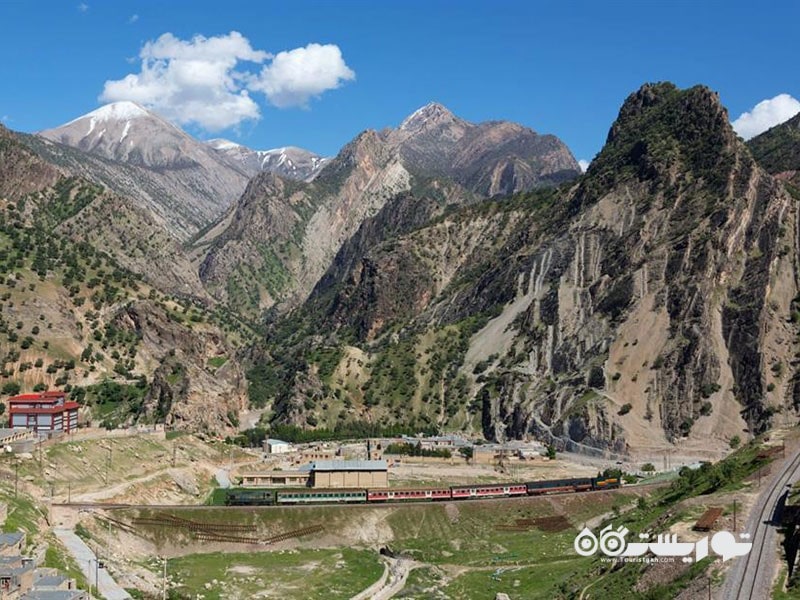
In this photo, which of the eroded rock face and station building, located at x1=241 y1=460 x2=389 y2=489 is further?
the eroded rock face

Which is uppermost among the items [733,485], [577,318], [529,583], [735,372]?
[577,318]

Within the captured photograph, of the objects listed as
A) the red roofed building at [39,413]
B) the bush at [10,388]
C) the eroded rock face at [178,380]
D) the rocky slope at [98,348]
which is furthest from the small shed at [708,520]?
the bush at [10,388]

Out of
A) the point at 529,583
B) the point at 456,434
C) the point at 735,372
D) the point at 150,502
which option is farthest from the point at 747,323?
the point at 150,502

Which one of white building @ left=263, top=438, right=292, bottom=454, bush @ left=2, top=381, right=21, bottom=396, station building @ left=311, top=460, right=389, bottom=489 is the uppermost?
bush @ left=2, top=381, right=21, bottom=396

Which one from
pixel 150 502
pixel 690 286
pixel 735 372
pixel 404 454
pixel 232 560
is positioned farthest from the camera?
pixel 690 286

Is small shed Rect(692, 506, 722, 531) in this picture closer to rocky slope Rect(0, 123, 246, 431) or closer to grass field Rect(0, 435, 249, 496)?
grass field Rect(0, 435, 249, 496)

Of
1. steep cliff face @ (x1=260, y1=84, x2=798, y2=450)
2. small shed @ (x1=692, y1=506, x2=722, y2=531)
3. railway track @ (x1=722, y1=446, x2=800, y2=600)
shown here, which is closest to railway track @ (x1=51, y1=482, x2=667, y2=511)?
steep cliff face @ (x1=260, y1=84, x2=798, y2=450)

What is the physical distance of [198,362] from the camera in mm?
191750

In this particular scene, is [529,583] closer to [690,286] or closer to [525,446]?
[525,446]

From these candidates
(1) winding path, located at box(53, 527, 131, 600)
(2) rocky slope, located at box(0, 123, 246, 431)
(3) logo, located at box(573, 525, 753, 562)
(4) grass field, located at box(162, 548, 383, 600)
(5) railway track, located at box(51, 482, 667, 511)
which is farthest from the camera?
(2) rocky slope, located at box(0, 123, 246, 431)

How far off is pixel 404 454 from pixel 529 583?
6910 centimetres

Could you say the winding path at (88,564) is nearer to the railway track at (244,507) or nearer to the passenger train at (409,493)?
the railway track at (244,507)

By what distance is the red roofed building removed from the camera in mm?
128500

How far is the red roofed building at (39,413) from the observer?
128500mm
